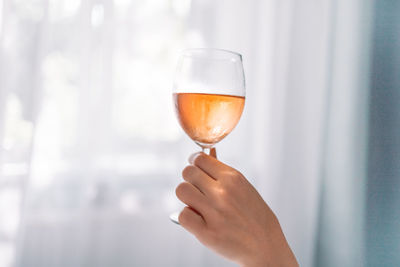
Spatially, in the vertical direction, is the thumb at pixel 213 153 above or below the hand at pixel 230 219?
above

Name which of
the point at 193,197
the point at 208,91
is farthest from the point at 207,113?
the point at 193,197

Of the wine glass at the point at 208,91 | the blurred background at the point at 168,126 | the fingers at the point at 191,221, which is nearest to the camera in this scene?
the fingers at the point at 191,221

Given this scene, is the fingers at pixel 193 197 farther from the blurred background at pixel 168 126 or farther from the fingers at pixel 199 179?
the blurred background at pixel 168 126

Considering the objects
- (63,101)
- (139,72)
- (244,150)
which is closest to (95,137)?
(63,101)

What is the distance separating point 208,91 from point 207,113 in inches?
2.4

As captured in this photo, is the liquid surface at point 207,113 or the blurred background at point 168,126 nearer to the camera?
the liquid surface at point 207,113

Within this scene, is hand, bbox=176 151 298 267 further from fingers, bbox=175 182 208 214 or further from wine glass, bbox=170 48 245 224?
wine glass, bbox=170 48 245 224

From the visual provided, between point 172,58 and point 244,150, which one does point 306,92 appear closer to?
point 244,150

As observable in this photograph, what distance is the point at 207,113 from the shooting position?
0.71 m

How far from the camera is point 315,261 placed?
6.63ft

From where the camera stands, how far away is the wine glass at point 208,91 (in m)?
0.72

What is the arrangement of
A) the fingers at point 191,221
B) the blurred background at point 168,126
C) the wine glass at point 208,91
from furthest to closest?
the blurred background at point 168,126 < the wine glass at point 208,91 < the fingers at point 191,221

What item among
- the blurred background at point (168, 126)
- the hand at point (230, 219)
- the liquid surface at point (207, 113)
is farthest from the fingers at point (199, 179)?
the blurred background at point (168, 126)

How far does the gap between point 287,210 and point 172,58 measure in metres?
0.95
